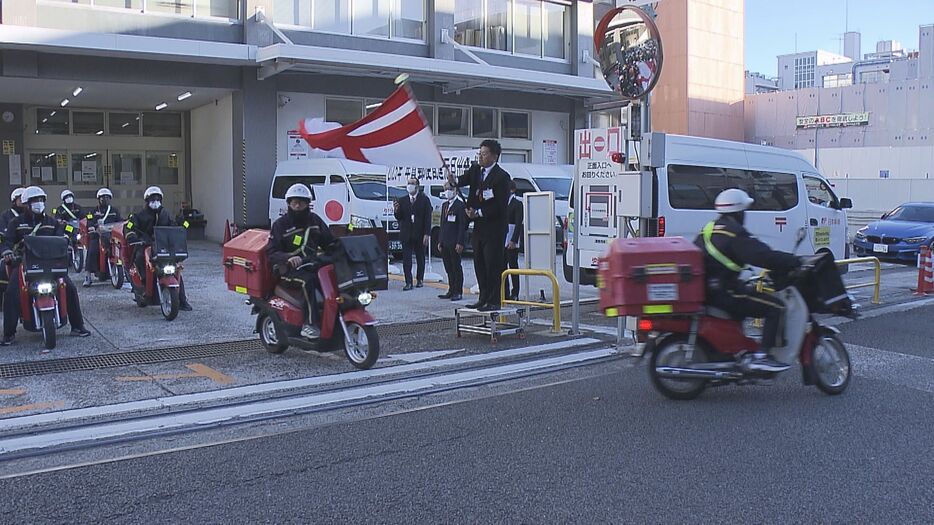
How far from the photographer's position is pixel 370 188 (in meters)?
19.2

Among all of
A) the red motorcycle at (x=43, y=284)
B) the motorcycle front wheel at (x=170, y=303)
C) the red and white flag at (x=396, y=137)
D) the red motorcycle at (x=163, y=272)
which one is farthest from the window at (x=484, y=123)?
the red motorcycle at (x=43, y=284)

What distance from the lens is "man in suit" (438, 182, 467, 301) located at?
13.1 meters

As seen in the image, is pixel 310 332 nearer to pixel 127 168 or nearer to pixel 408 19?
pixel 408 19

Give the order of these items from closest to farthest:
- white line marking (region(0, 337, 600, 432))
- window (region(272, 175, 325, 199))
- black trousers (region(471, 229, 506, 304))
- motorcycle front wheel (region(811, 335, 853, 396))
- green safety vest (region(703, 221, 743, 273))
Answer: white line marking (region(0, 337, 600, 432)) → green safety vest (region(703, 221, 743, 273)) → motorcycle front wheel (region(811, 335, 853, 396)) → black trousers (region(471, 229, 506, 304)) → window (region(272, 175, 325, 199))

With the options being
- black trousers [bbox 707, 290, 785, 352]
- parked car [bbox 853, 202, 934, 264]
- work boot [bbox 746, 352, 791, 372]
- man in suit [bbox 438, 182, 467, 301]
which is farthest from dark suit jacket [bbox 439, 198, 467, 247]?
parked car [bbox 853, 202, 934, 264]

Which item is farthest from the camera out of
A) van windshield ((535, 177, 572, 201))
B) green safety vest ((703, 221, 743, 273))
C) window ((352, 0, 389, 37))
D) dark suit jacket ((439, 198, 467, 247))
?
window ((352, 0, 389, 37))

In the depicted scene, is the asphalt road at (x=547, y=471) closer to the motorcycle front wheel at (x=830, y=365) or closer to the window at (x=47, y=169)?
the motorcycle front wheel at (x=830, y=365)

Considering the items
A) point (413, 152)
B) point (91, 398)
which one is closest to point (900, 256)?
point (413, 152)

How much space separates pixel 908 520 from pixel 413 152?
20.8 feet

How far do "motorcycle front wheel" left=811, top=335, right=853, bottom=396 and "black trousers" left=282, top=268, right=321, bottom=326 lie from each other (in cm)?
460

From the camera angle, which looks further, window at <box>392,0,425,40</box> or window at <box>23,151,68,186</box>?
window at <box>23,151,68,186</box>

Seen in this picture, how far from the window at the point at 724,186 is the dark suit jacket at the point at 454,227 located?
119 inches

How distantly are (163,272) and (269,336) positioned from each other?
9.15 ft

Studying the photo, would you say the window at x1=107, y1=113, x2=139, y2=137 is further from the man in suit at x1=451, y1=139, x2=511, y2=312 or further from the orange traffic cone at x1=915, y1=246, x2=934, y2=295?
the orange traffic cone at x1=915, y1=246, x2=934, y2=295
